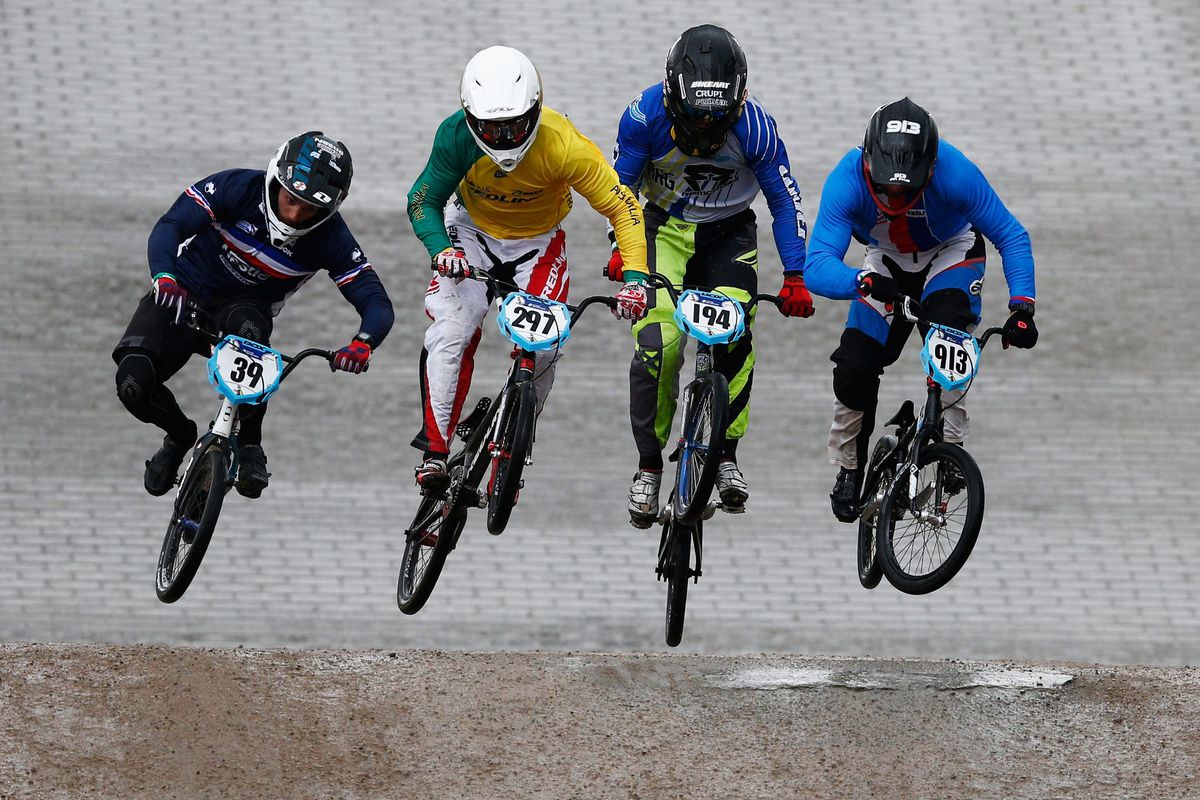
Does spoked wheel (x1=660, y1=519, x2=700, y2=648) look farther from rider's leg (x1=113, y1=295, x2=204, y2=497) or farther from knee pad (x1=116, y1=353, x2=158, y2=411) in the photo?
knee pad (x1=116, y1=353, x2=158, y2=411)

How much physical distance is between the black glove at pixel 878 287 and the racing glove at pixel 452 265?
2.22 meters

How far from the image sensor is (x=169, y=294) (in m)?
9.54

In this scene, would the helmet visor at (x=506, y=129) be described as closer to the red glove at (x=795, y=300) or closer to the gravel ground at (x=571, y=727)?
the red glove at (x=795, y=300)

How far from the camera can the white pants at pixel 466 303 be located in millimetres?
10289

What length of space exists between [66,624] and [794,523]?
6.88 metres

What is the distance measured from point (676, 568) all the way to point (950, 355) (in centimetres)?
207

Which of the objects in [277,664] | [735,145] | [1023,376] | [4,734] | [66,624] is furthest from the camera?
[1023,376]

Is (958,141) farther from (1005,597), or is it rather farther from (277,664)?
(277,664)

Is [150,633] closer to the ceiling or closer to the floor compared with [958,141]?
closer to the floor

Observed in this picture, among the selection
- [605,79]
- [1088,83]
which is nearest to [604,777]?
[605,79]

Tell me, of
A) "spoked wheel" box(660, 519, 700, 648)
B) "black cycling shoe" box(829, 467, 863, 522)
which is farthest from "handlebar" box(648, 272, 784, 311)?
"black cycling shoe" box(829, 467, 863, 522)

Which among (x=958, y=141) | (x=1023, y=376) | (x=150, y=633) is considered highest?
(x=958, y=141)

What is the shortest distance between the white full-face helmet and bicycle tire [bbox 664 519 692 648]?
7.98 ft

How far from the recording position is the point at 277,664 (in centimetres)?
1338
